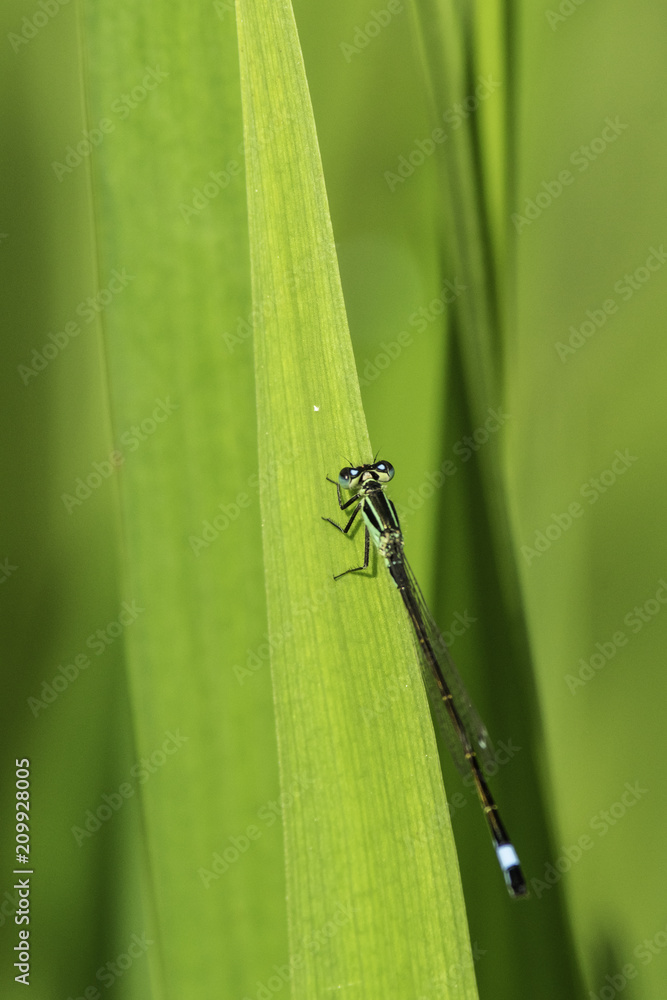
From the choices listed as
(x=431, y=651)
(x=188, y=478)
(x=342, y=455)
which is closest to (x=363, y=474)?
(x=342, y=455)

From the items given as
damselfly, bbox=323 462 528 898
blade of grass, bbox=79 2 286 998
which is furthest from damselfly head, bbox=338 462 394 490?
blade of grass, bbox=79 2 286 998

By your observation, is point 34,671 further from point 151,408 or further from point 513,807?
point 513,807

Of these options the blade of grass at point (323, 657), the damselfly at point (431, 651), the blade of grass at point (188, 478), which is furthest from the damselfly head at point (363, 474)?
the blade of grass at point (188, 478)

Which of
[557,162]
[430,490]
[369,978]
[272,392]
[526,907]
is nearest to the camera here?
[369,978]

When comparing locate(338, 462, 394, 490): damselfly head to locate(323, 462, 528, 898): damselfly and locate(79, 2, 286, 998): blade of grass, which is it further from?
locate(79, 2, 286, 998): blade of grass

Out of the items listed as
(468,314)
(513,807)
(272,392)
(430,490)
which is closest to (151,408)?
(272,392)

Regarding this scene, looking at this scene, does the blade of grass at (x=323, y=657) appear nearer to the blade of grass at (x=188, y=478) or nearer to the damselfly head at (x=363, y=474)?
the blade of grass at (x=188, y=478)
